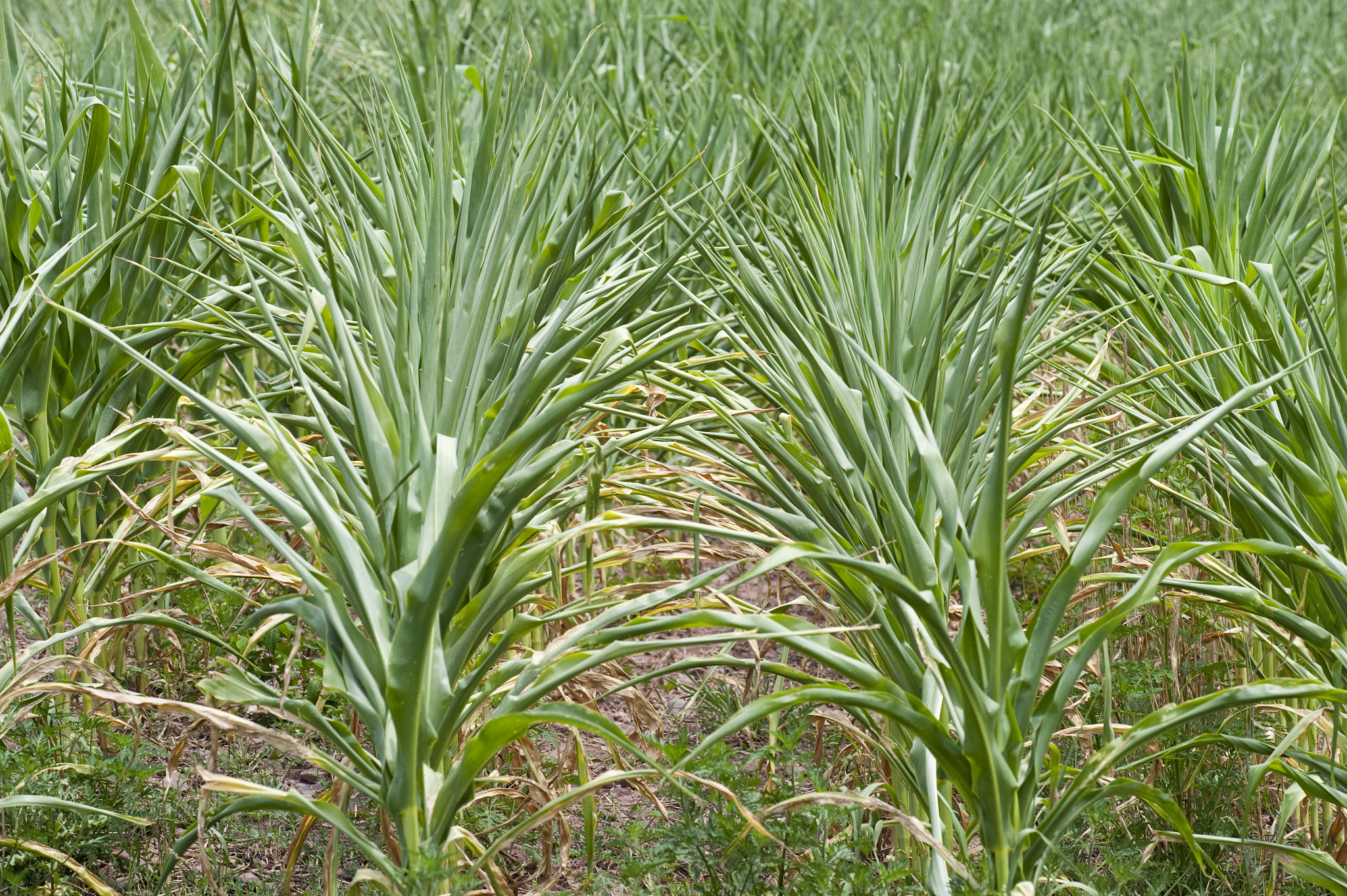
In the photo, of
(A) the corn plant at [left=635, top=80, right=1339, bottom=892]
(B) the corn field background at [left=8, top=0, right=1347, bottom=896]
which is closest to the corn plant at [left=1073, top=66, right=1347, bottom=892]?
(B) the corn field background at [left=8, top=0, right=1347, bottom=896]

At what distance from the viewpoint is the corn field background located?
1.20 metres

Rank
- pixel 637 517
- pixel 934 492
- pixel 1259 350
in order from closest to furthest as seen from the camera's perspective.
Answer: pixel 637 517
pixel 934 492
pixel 1259 350

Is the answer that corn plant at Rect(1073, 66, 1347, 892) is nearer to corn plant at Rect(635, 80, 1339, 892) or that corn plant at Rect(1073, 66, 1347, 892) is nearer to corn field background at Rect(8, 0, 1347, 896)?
corn field background at Rect(8, 0, 1347, 896)

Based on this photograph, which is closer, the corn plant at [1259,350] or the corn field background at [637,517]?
the corn field background at [637,517]

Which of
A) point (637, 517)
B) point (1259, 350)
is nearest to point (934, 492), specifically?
point (637, 517)

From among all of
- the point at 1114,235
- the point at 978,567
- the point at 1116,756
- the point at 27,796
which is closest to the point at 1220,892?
the point at 1116,756

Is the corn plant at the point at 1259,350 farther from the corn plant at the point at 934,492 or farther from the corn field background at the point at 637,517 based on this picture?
the corn plant at the point at 934,492

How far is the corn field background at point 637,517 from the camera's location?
1.20 meters

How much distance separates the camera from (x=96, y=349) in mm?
1812

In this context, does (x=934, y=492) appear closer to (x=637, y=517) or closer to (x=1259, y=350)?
(x=637, y=517)

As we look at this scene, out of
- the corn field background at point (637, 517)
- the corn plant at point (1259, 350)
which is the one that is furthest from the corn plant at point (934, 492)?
the corn plant at point (1259, 350)

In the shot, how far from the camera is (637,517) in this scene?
122 cm

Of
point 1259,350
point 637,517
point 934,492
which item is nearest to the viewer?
point 637,517

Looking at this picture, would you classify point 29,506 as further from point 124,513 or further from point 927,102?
point 927,102
